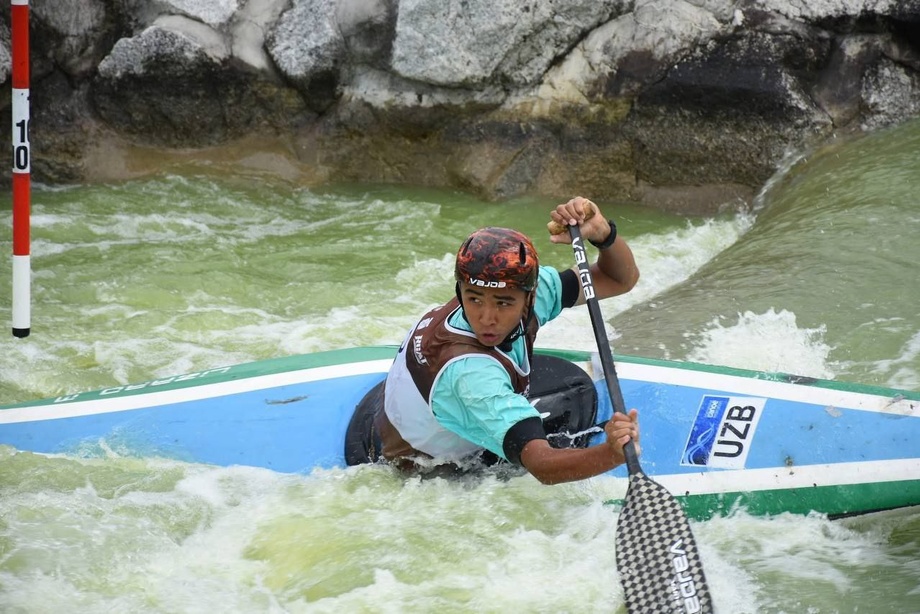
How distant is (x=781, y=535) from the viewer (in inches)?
120

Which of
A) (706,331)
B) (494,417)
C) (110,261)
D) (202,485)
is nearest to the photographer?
→ (494,417)

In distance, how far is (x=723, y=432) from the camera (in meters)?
3.17

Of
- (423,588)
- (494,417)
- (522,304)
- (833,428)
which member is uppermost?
(522,304)

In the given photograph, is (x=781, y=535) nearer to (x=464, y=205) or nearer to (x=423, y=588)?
(x=423, y=588)

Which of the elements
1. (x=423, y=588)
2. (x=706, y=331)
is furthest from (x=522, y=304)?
(x=706, y=331)

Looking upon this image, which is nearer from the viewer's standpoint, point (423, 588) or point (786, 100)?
point (423, 588)

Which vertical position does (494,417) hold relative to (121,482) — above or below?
above

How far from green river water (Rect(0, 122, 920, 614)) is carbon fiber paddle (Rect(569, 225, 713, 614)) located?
15cm

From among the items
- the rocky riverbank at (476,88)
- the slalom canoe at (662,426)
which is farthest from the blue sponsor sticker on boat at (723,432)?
the rocky riverbank at (476,88)

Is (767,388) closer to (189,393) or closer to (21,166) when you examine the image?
(189,393)

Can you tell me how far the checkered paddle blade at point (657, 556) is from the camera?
2.53 meters

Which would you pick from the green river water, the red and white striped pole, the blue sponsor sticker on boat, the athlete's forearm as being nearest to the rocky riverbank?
the green river water

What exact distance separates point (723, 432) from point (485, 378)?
3.14ft

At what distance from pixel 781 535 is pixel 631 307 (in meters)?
2.35
